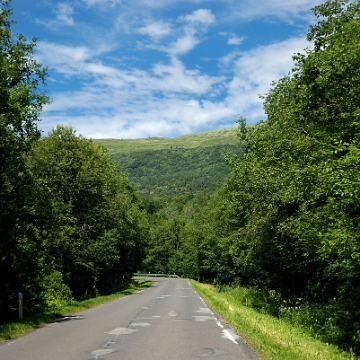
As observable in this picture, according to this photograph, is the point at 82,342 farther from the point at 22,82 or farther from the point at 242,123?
the point at 242,123

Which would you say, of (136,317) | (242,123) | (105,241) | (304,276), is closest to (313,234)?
(136,317)

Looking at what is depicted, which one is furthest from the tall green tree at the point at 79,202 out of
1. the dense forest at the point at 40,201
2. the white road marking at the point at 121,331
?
the white road marking at the point at 121,331

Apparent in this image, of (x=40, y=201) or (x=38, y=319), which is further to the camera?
(x=40, y=201)

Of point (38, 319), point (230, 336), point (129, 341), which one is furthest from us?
point (38, 319)

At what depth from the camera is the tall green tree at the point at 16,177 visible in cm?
1596

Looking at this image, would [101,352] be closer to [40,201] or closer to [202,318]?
[202,318]

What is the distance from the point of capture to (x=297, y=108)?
57.9ft

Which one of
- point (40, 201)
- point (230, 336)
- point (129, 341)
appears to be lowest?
point (230, 336)

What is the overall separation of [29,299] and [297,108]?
45.2 ft

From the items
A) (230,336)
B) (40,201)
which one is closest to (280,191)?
(230,336)

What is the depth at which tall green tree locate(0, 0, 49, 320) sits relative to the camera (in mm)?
15961

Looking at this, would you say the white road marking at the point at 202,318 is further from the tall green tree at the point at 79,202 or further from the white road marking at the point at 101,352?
the tall green tree at the point at 79,202

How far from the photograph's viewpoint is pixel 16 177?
1702cm

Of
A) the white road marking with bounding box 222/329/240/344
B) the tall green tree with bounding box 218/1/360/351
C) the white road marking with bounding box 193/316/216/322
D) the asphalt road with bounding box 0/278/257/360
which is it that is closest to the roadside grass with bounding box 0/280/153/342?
the asphalt road with bounding box 0/278/257/360
